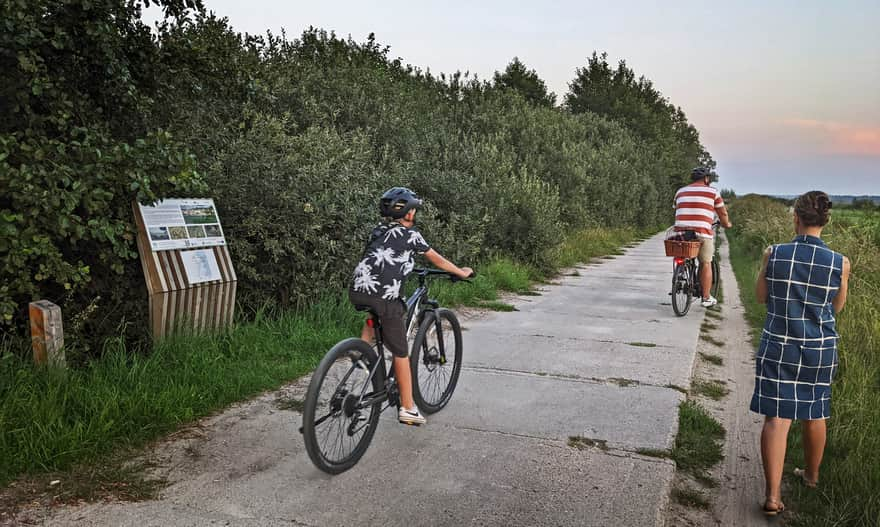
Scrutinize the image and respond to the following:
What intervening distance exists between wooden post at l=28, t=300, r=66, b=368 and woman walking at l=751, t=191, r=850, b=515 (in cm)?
443

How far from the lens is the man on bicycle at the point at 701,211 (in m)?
9.57

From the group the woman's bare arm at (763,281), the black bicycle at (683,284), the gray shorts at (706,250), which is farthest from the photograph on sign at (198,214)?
the gray shorts at (706,250)

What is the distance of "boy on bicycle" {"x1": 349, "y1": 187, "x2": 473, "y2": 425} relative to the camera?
13.9 feet

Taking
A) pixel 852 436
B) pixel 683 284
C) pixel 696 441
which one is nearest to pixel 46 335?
pixel 696 441

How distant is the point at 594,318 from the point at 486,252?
446cm

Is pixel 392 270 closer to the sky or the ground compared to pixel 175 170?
closer to the ground

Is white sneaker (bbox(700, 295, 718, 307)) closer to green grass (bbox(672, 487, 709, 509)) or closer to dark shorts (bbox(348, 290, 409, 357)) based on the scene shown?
green grass (bbox(672, 487, 709, 509))

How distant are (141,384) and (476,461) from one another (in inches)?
93.1

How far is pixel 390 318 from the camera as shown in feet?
14.0

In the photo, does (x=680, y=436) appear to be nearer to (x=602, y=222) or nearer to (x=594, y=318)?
(x=594, y=318)

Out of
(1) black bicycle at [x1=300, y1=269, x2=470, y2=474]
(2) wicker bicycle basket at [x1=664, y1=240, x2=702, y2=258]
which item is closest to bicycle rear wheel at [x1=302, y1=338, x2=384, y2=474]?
(1) black bicycle at [x1=300, y1=269, x2=470, y2=474]

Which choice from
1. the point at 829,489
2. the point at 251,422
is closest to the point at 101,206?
the point at 251,422

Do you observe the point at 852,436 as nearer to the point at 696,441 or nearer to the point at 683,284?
the point at 696,441

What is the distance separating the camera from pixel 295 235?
757 cm
